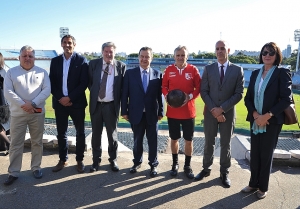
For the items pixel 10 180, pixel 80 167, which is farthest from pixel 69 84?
pixel 10 180

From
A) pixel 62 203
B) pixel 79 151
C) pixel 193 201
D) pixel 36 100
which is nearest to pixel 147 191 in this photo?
pixel 193 201

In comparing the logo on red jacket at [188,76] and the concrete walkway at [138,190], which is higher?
the logo on red jacket at [188,76]

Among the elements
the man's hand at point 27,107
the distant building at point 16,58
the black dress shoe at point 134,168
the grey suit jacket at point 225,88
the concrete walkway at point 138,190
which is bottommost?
the concrete walkway at point 138,190

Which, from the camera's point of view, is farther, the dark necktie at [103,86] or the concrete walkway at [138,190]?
the dark necktie at [103,86]

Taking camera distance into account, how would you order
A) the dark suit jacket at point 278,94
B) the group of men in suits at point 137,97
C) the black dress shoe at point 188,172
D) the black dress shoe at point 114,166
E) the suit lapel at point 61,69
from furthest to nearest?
the black dress shoe at point 114,166 < the suit lapel at point 61,69 < the black dress shoe at point 188,172 < the group of men in suits at point 137,97 < the dark suit jacket at point 278,94

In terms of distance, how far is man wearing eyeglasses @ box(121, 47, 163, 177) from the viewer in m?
3.78

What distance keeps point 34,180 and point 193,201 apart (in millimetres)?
2338

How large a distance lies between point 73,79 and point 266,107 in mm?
2808

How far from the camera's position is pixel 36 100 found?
3.50 meters

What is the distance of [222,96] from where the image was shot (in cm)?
349

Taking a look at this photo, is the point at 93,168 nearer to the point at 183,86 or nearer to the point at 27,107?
the point at 27,107

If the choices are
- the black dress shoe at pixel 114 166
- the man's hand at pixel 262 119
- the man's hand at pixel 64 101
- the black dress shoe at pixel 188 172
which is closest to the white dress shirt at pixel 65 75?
the man's hand at pixel 64 101

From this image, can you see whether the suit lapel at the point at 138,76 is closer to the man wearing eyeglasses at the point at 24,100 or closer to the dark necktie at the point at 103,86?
the dark necktie at the point at 103,86

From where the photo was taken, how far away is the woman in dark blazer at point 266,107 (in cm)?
302
